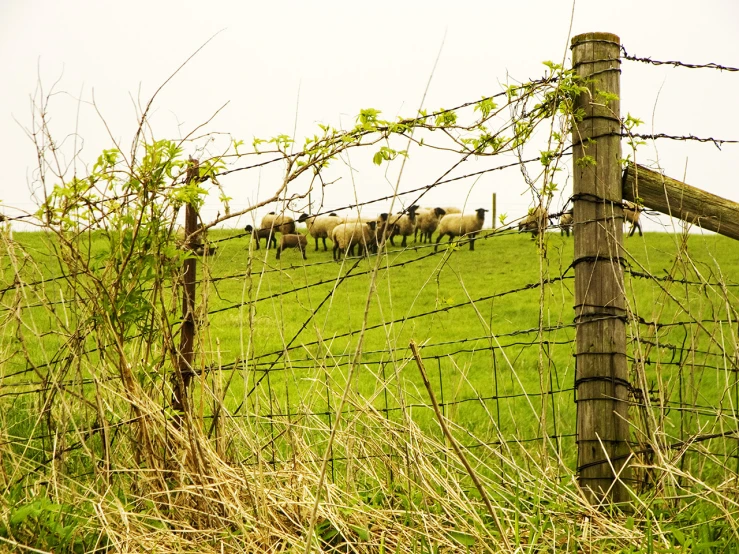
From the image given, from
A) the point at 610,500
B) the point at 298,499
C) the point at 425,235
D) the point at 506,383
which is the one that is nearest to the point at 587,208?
the point at 610,500

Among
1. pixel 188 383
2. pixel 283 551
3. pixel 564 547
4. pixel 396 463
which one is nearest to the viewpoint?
pixel 283 551

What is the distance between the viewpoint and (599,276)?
300 centimetres

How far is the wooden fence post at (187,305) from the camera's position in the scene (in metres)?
2.81

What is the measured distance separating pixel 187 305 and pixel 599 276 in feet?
5.83

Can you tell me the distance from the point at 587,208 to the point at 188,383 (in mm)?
1926

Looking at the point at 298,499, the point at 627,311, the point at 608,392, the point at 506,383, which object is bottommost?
the point at 506,383

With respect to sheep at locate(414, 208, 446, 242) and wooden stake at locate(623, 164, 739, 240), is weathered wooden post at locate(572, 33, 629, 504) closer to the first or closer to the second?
wooden stake at locate(623, 164, 739, 240)

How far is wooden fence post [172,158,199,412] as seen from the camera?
110 inches

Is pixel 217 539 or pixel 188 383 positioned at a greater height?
pixel 188 383

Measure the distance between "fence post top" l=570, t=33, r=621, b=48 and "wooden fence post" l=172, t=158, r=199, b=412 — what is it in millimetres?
1789

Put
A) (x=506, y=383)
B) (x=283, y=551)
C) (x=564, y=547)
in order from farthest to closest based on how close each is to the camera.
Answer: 1. (x=506, y=383)
2. (x=564, y=547)
3. (x=283, y=551)

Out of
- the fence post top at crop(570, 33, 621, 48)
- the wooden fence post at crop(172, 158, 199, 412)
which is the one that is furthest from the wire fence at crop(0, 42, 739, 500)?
the fence post top at crop(570, 33, 621, 48)

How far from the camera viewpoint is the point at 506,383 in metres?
6.80

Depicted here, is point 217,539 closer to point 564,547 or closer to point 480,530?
point 480,530
